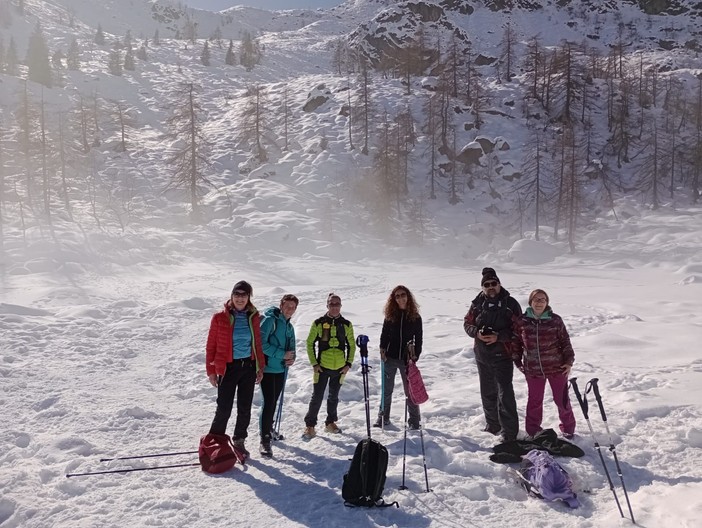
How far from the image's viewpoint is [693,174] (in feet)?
146

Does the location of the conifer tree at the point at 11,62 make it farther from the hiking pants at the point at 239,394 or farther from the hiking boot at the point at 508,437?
the hiking boot at the point at 508,437

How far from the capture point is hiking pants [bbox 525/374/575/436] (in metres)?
6.00

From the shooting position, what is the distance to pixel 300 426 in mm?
6977

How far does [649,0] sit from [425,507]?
136842 mm

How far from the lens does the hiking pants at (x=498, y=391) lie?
6008 millimetres

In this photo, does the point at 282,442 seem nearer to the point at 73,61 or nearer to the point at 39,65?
the point at 39,65

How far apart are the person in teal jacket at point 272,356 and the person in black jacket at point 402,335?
1.42m

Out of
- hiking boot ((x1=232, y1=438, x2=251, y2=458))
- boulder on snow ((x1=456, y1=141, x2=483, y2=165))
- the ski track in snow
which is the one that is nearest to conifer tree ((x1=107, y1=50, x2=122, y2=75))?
boulder on snow ((x1=456, y1=141, x2=483, y2=165))

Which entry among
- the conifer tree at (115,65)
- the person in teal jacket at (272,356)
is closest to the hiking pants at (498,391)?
the person in teal jacket at (272,356)

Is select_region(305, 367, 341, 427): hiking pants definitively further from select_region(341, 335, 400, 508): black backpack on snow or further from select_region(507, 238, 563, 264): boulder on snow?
select_region(507, 238, 563, 264): boulder on snow

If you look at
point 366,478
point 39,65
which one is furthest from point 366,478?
point 39,65

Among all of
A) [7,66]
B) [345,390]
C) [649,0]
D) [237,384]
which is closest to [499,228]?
[345,390]

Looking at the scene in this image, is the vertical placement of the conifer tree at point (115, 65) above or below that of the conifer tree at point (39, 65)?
above

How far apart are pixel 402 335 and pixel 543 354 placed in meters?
1.88
